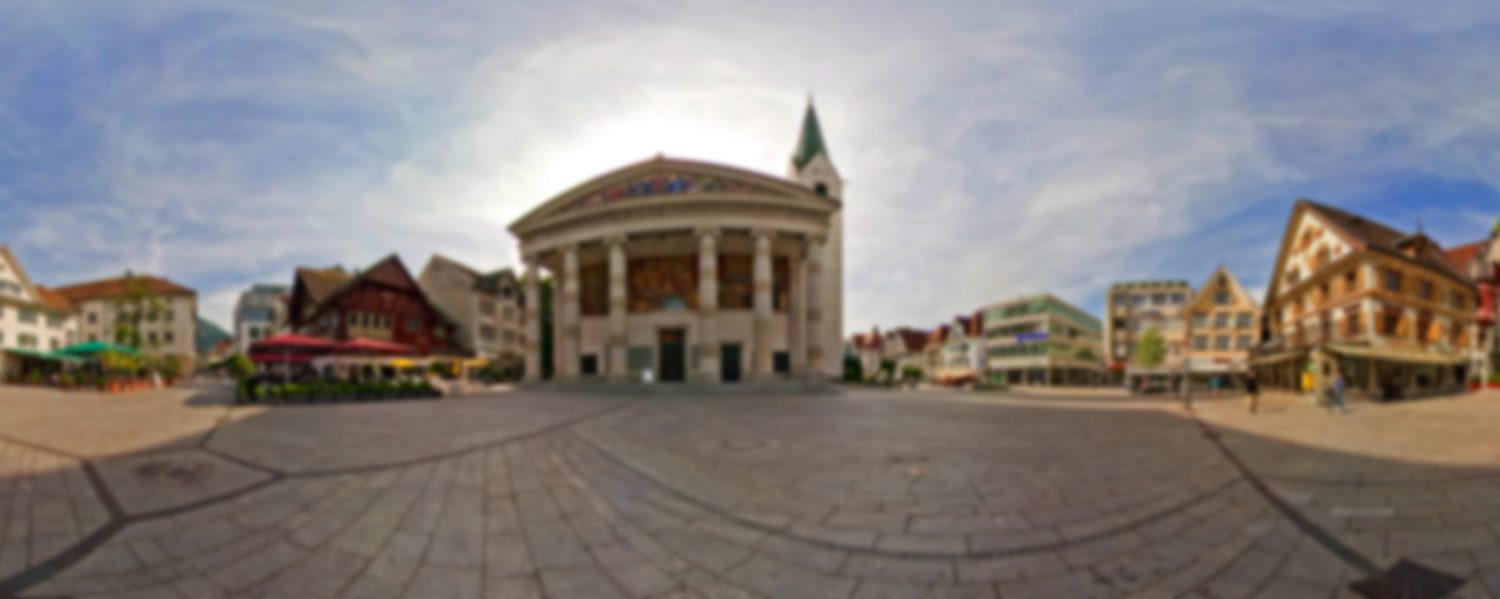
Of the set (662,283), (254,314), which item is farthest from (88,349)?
(254,314)

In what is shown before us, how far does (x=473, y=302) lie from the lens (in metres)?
52.7

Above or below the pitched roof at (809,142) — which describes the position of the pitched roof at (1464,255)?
below

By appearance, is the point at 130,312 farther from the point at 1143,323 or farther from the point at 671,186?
the point at 1143,323

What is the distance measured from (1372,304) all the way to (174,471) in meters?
18.7

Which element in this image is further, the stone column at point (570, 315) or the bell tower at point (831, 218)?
the bell tower at point (831, 218)

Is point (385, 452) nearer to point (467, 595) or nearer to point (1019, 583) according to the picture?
point (467, 595)

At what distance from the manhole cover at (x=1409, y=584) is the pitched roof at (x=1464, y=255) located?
452 centimetres

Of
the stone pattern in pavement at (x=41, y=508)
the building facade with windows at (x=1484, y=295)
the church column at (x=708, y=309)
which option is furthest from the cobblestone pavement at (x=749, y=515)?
the church column at (x=708, y=309)

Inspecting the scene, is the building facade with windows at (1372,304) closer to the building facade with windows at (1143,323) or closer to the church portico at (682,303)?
the church portico at (682,303)

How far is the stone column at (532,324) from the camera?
3691 cm

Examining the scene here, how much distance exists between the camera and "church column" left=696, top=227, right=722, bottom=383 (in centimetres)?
3134

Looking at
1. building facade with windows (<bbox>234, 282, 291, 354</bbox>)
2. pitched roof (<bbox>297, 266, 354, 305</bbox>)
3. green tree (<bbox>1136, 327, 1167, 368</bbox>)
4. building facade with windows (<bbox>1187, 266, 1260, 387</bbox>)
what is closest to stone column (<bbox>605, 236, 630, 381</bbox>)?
pitched roof (<bbox>297, 266, 354, 305</bbox>)

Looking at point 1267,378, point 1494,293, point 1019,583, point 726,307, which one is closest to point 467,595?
point 1019,583

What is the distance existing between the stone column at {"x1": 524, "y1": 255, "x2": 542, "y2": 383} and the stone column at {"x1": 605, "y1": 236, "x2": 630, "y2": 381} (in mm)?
6450
